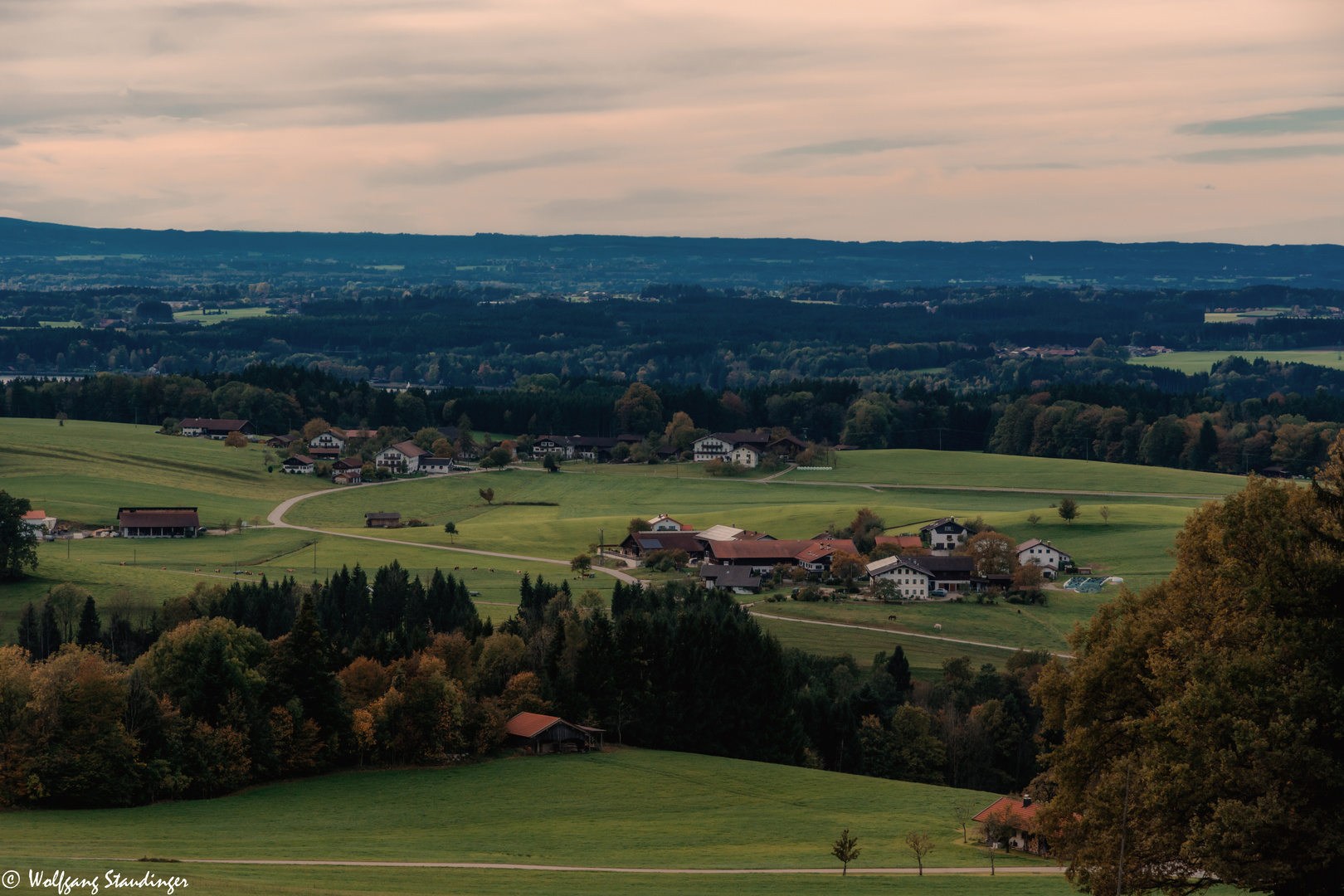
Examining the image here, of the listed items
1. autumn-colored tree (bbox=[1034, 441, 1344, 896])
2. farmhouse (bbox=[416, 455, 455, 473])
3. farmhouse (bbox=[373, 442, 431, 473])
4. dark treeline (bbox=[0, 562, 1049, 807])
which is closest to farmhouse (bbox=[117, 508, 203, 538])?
dark treeline (bbox=[0, 562, 1049, 807])

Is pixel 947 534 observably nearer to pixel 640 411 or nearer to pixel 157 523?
pixel 157 523

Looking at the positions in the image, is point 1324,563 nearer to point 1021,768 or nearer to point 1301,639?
point 1301,639

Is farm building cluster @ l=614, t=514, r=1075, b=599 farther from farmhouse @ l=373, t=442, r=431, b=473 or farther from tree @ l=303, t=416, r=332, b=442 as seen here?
tree @ l=303, t=416, r=332, b=442

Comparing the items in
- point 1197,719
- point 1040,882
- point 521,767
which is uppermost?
point 1197,719

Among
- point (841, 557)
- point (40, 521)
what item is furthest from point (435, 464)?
point (841, 557)

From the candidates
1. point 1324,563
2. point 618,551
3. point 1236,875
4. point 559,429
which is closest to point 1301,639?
point 1324,563

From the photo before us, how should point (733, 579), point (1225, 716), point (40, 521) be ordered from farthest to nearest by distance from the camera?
1. point (40, 521)
2. point (733, 579)
3. point (1225, 716)

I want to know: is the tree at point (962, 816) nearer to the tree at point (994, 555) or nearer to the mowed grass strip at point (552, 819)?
the mowed grass strip at point (552, 819)
